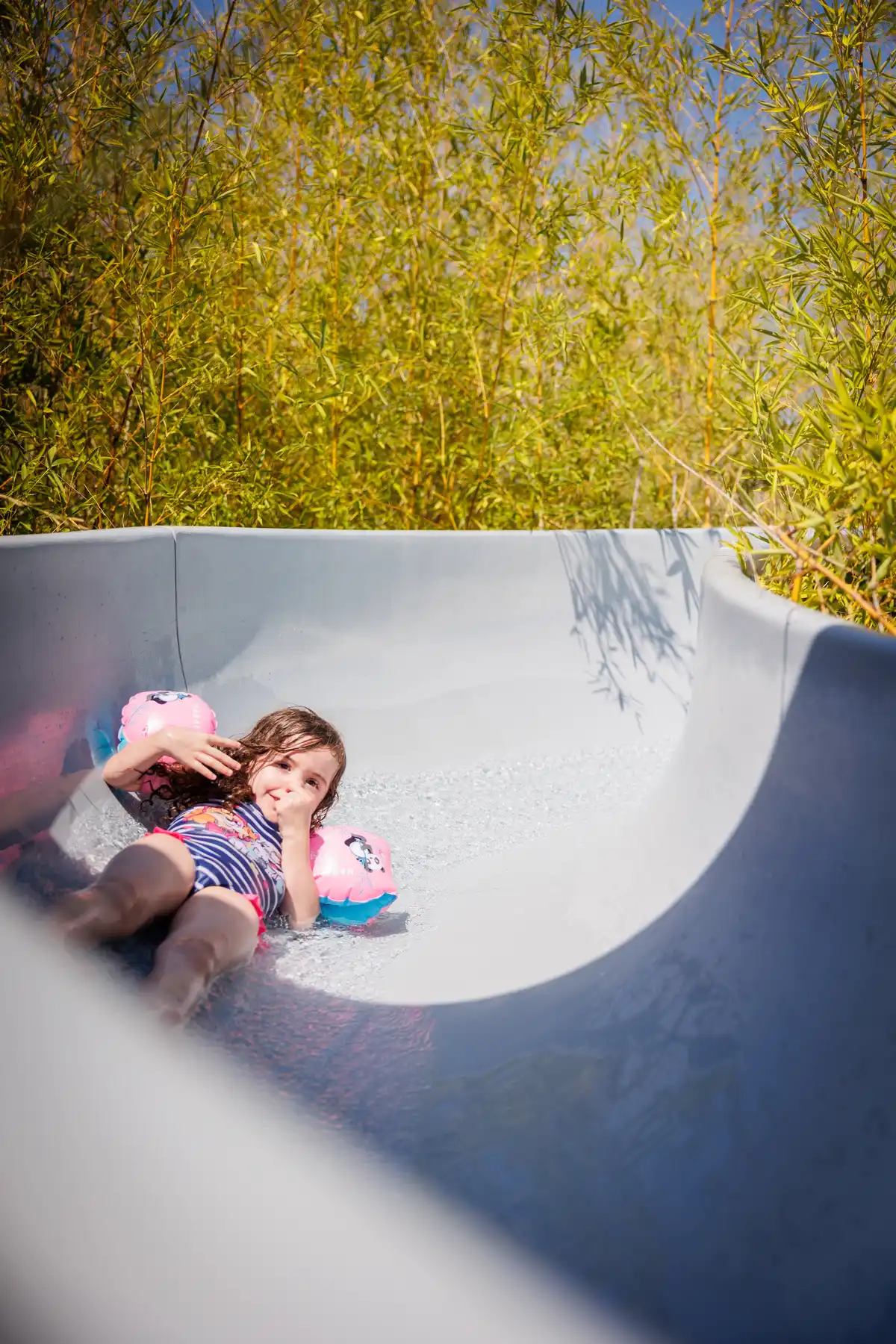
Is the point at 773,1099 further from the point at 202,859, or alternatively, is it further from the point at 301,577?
the point at 301,577

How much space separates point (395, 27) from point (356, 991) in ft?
8.65

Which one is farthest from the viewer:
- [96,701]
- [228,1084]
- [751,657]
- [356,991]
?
[96,701]

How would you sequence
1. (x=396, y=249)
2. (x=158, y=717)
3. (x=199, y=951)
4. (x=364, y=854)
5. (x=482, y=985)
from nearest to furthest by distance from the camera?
(x=199, y=951)
(x=482, y=985)
(x=364, y=854)
(x=158, y=717)
(x=396, y=249)

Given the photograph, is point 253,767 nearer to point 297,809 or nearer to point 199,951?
point 297,809

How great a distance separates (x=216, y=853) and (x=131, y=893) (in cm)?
21

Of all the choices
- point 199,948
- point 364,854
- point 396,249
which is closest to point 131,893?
point 199,948

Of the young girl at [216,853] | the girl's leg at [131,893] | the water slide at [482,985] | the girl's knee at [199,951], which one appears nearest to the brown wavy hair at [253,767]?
the young girl at [216,853]

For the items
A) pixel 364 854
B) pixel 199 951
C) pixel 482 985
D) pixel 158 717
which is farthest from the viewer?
pixel 158 717

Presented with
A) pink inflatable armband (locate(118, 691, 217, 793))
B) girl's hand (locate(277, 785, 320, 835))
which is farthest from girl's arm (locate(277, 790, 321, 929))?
pink inflatable armband (locate(118, 691, 217, 793))

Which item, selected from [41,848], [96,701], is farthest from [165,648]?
[41,848]

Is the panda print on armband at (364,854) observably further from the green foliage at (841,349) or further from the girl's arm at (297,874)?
the green foliage at (841,349)

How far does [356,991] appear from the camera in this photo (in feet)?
5.36

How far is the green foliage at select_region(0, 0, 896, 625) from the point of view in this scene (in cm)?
232

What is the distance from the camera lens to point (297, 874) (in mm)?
1860
